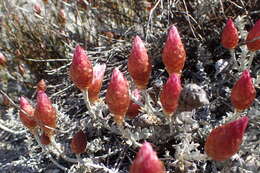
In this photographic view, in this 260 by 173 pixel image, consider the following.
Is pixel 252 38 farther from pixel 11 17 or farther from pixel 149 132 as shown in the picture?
pixel 11 17

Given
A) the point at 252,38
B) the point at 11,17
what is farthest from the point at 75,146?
the point at 11,17

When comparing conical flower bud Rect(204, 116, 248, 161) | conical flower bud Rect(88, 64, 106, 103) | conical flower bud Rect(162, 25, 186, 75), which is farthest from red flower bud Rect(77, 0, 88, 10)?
conical flower bud Rect(204, 116, 248, 161)

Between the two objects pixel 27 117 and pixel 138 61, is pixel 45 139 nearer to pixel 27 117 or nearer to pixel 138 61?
pixel 27 117

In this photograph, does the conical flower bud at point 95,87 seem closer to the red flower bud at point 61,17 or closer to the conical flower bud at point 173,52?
the conical flower bud at point 173,52

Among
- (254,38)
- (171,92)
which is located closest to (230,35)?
(254,38)

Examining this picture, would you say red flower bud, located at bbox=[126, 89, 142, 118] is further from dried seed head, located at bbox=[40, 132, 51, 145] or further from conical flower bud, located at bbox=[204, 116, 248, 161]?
conical flower bud, located at bbox=[204, 116, 248, 161]
